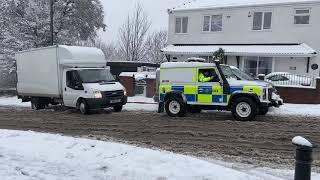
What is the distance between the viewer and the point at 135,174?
6473mm

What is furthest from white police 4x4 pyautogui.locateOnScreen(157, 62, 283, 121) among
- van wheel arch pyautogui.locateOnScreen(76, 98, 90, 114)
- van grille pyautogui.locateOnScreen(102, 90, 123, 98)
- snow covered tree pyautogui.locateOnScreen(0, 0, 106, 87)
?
snow covered tree pyautogui.locateOnScreen(0, 0, 106, 87)

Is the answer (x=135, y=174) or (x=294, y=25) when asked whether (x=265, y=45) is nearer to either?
(x=294, y=25)

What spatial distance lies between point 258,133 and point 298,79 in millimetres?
9649

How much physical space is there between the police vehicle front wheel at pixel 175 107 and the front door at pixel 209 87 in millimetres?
681

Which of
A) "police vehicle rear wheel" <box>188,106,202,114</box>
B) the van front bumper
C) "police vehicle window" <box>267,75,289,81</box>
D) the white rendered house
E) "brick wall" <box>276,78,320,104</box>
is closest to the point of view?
"police vehicle rear wheel" <box>188,106,202,114</box>

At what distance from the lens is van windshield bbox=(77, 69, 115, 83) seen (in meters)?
17.5

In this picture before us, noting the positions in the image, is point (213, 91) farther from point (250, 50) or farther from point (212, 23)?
point (212, 23)

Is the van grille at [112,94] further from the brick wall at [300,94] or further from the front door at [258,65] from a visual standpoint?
the front door at [258,65]

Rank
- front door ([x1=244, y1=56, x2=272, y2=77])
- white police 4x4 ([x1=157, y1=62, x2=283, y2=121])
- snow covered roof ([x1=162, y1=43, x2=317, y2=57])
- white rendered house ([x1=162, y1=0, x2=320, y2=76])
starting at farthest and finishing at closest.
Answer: front door ([x1=244, y1=56, x2=272, y2=77]) < white rendered house ([x1=162, y1=0, x2=320, y2=76]) < snow covered roof ([x1=162, y1=43, x2=317, y2=57]) < white police 4x4 ([x1=157, y1=62, x2=283, y2=121])

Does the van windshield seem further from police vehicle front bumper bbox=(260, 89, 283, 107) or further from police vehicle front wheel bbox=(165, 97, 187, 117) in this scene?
police vehicle front bumper bbox=(260, 89, 283, 107)

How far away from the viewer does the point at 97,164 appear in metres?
6.94

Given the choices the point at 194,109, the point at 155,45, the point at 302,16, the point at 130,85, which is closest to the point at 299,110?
the point at 194,109

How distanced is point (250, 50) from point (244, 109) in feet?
49.1

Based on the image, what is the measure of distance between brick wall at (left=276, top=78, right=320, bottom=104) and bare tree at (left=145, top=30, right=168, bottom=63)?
42.2 m
